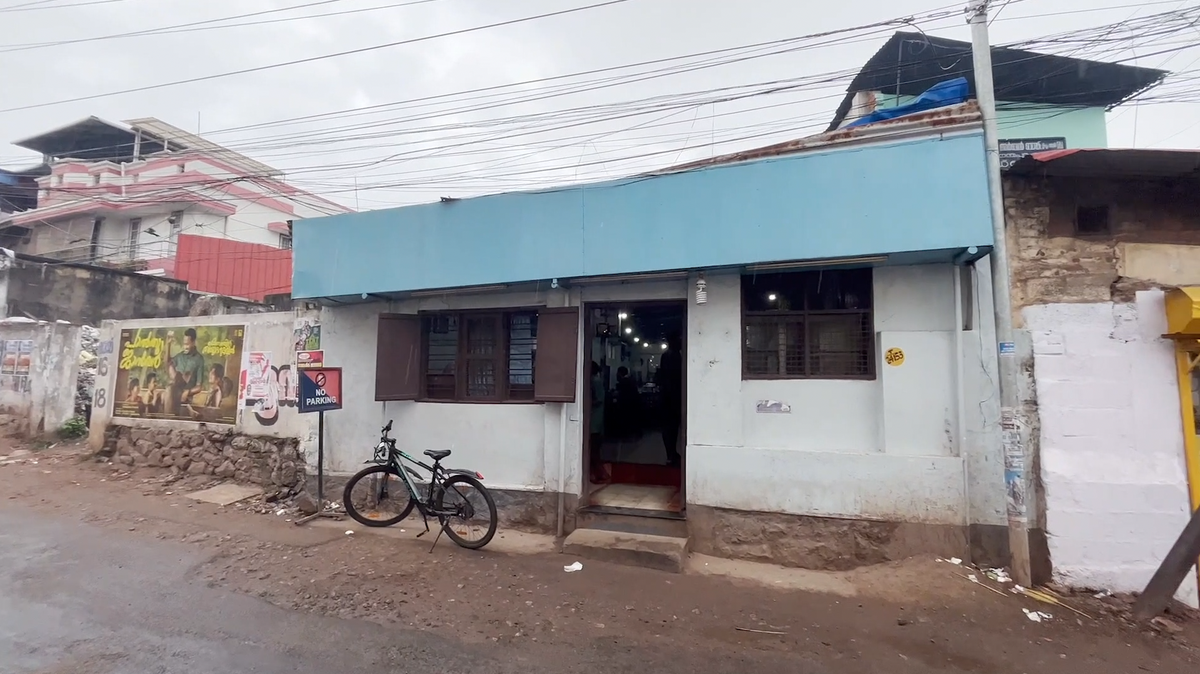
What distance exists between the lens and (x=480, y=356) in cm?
732

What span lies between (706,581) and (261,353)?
777 cm

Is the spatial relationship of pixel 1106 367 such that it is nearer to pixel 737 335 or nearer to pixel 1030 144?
pixel 737 335

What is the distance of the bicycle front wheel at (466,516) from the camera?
19.9 feet

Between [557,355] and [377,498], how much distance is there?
304 centimetres

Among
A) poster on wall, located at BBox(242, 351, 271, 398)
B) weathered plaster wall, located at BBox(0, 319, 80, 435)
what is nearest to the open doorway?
poster on wall, located at BBox(242, 351, 271, 398)

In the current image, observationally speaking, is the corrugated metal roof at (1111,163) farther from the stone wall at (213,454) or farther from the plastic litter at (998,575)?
the stone wall at (213,454)

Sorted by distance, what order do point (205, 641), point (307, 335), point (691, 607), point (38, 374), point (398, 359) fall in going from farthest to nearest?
1. point (38, 374)
2. point (307, 335)
3. point (398, 359)
4. point (691, 607)
5. point (205, 641)

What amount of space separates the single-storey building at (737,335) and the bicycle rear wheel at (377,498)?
447mm

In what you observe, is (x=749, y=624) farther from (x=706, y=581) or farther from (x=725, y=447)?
(x=725, y=447)

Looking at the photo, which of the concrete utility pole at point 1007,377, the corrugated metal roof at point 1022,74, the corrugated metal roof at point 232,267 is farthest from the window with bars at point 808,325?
the corrugated metal roof at point 232,267

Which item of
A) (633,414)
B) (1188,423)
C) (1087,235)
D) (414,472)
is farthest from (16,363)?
(1188,423)

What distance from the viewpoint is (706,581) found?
5.24 m

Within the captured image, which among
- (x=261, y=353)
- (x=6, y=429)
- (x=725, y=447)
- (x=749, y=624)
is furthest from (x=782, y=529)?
(x=6, y=429)

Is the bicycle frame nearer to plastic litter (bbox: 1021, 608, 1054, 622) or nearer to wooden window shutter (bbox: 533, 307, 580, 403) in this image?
wooden window shutter (bbox: 533, 307, 580, 403)
